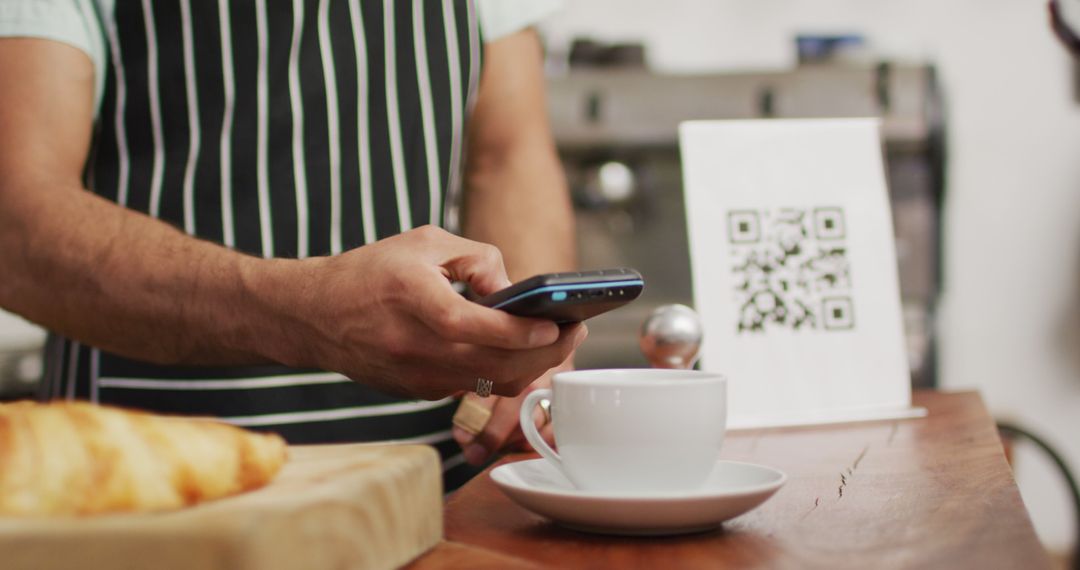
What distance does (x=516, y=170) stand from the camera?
1.53m

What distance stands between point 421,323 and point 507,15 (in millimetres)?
853

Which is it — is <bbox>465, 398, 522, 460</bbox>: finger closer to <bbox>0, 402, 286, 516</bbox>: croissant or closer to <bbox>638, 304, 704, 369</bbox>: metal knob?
<bbox>638, 304, 704, 369</bbox>: metal knob

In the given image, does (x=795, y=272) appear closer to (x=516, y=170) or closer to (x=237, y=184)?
(x=516, y=170)

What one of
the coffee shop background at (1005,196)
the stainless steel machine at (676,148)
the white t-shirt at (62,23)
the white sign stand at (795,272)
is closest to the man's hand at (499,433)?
the white sign stand at (795,272)

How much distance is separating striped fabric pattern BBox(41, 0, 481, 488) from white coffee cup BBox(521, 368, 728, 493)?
0.60 meters

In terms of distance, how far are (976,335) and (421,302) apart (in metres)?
3.02

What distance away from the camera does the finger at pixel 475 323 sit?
2.20ft

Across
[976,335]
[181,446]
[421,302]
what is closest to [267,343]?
[421,302]

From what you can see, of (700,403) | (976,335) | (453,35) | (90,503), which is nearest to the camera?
(90,503)

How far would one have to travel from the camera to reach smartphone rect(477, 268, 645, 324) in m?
0.63

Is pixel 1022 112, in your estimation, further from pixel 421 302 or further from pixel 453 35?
pixel 421 302

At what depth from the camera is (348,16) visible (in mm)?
1306

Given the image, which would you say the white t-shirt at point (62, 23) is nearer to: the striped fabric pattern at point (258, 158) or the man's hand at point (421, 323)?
the striped fabric pattern at point (258, 158)

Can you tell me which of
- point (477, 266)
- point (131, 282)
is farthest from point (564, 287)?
point (131, 282)
